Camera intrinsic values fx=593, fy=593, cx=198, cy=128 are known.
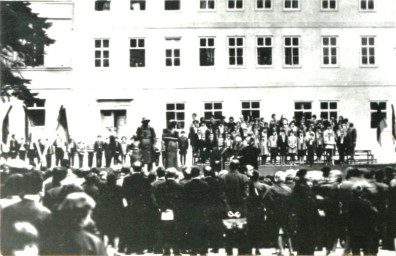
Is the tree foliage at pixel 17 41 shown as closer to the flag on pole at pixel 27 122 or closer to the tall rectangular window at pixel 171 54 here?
the flag on pole at pixel 27 122

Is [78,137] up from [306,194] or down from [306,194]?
up

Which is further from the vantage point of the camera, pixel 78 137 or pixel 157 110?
pixel 157 110

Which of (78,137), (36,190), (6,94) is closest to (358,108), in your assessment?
(78,137)

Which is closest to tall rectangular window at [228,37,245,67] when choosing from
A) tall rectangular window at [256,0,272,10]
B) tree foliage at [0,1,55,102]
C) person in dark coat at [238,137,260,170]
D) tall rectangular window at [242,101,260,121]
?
tall rectangular window at [242,101,260,121]

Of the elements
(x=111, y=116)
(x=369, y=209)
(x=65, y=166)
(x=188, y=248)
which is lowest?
(x=188, y=248)

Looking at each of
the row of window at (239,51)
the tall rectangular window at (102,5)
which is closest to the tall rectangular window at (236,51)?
the row of window at (239,51)

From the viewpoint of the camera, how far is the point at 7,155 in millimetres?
10312

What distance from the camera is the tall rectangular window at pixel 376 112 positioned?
16.9m

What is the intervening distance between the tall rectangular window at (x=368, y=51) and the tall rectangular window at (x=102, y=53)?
8.58 m

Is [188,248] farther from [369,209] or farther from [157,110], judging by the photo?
[157,110]

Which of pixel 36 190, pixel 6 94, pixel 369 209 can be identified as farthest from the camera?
pixel 6 94

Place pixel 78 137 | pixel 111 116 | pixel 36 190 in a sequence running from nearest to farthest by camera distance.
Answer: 1. pixel 36 190
2. pixel 78 137
3. pixel 111 116

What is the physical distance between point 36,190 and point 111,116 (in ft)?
33.8

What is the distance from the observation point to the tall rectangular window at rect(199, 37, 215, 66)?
21.8 m
